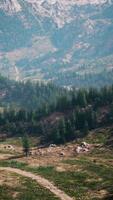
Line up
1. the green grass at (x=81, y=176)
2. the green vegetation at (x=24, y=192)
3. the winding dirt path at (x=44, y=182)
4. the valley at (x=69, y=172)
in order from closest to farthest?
the green vegetation at (x=24, y=192)
the winding dirt path at (x=44, y=182)
the valley at (x=69, y=172)
the green grass at (x=81, y=176)

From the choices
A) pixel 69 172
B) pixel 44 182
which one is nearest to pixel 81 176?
pixel 69 172

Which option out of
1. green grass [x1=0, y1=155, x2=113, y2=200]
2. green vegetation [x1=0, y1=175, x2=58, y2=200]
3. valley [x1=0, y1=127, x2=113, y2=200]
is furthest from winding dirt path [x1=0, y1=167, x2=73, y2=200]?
green vegetation [x1=0, y1=175, x2=58, y2=200]

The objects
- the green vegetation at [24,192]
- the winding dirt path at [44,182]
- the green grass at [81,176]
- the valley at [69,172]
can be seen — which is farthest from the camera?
the green grass at [81,176]

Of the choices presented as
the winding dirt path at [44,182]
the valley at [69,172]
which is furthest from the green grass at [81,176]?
the winding dirt path at [44,182]

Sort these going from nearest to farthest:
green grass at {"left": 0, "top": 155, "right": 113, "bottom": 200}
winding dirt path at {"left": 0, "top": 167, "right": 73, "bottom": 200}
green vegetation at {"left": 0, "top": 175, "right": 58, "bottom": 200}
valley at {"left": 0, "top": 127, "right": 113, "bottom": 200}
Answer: green vegetation at {"left": 0, "top": 175, "right": 58, "bottom": 200} → winding dirt path at {"left": 0, "top": 167, "right": 73, "bottom": 200} → valley at {"left": 0, "top": 127, "right": 113, "bottom": 200} → green grass at {"left": 0, "top": 155, "right": 113, "bottom": 200}

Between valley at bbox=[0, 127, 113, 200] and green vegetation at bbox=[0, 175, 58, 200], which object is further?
valley at bbox=[0, 127, 113, 200]

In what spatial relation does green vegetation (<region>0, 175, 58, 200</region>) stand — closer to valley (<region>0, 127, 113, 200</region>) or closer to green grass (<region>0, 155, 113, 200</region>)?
valley (<region>0, 127, 113, 200</region>)

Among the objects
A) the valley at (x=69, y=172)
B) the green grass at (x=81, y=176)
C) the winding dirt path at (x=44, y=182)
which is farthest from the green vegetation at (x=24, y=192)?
the green grass at (x=81, y=176)

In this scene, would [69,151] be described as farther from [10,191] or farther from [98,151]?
[10,191]

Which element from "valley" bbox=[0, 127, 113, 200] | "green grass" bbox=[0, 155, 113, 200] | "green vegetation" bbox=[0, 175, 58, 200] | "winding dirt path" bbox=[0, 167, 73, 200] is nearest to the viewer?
"green vegetation" bbox=[0, 175, 58, 200]

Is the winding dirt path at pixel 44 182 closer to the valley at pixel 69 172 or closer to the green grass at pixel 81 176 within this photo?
the valley at pixel 69 172

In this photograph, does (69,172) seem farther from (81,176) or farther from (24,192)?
(24,192)

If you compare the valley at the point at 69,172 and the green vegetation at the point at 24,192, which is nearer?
the green vegetation at the point at 24,192
